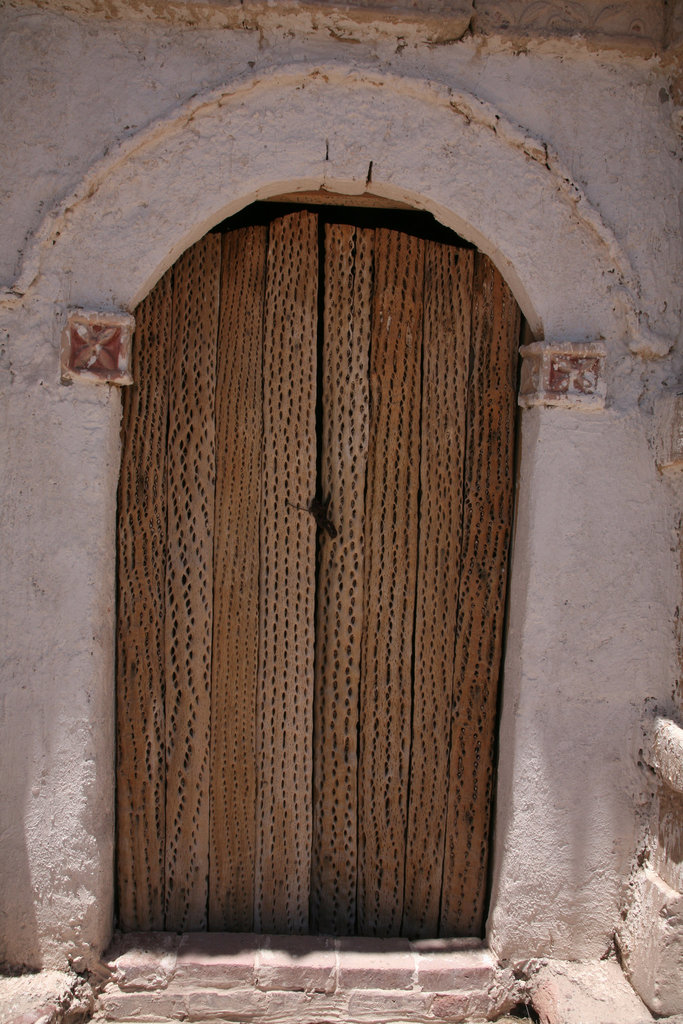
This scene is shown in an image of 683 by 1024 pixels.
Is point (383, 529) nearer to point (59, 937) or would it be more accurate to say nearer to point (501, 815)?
point (501, 815)

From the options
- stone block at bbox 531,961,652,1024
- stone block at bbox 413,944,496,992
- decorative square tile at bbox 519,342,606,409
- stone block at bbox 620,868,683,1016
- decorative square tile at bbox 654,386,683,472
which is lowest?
stone block at bbox 413,944,496,992

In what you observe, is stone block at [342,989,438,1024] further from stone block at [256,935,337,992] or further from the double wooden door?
the double wooden door

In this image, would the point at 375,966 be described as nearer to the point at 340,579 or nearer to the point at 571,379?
the point at 340,579

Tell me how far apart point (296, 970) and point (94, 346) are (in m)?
2.04

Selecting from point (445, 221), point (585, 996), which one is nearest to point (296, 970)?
point (585, 996)

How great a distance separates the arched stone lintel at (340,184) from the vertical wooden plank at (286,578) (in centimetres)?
30

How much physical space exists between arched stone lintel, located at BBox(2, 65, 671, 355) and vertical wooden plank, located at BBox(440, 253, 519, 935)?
0.70 ft

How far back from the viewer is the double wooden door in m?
2.51

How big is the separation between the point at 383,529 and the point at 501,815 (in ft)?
3.36

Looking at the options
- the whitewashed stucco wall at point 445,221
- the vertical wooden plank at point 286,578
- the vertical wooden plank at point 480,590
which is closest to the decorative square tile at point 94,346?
the whitewashed stucco wall at point 445,221

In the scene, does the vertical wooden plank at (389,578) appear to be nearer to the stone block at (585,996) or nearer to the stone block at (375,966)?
the stone block at (375,966)

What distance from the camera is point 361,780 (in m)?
2.60

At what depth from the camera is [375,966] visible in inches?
93.9

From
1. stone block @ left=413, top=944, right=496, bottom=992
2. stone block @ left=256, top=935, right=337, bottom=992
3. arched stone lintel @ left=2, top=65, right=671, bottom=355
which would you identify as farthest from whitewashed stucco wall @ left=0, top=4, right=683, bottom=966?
stone block @ left=256, top=935, right=337, bottom=992
